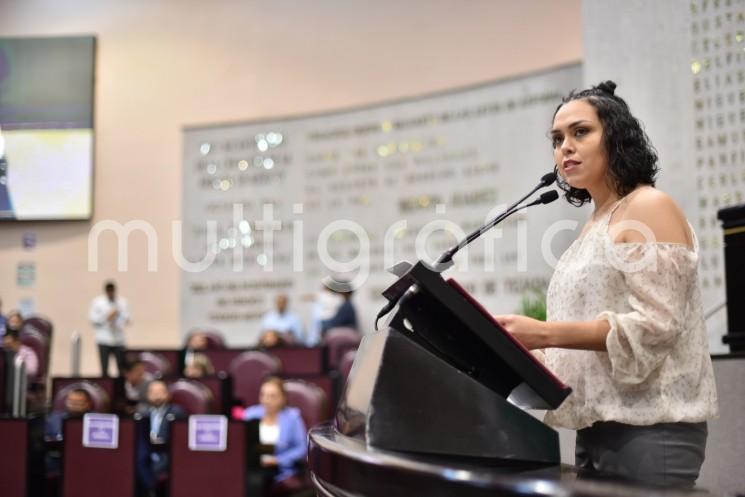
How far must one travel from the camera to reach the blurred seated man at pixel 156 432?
13.9 ft

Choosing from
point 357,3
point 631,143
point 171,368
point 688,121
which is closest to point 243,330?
point 171,368

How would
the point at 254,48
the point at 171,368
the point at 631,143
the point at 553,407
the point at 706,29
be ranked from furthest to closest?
the point at 254,48 < the point at 171,368 < the point at 706,29 < the point at 631,143 < the point at 553,407

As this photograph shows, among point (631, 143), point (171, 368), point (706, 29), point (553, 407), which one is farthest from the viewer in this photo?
point (171, 368)

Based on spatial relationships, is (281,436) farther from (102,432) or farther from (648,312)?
(648,312)

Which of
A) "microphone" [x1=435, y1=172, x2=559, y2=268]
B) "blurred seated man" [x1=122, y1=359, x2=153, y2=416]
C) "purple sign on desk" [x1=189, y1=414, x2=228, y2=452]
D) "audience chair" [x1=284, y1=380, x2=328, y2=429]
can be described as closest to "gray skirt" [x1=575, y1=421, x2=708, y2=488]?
"microphone" [x1=435, y1=172, x2=559, y2=268]

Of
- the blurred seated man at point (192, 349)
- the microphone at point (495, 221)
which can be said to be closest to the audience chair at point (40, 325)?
the blurred seated man at point (192, 349)

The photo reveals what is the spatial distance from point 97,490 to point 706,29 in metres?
4.00

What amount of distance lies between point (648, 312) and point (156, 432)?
437cm

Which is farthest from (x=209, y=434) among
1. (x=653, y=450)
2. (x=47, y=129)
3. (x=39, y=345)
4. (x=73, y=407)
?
(x=47, y=129)

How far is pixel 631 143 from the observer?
4.71ft

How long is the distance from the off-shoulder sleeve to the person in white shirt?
8902 millimetres

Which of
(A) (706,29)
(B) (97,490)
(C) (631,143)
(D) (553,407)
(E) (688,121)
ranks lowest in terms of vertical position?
(B) (97,490)

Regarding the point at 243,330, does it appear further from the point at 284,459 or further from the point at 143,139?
the point at 284,459

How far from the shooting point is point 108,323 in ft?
31.8
